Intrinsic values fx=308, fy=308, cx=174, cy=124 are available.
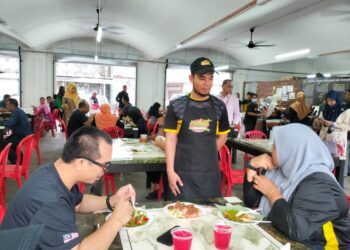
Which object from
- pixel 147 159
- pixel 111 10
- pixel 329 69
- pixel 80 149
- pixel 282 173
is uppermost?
pixel 111 10

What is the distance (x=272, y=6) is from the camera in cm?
696

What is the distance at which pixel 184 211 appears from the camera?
1.65m

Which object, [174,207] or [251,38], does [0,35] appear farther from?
[174,207]

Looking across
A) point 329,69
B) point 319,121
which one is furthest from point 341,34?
point 329,69

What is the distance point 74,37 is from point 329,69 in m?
11.6

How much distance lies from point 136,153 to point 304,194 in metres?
2.20

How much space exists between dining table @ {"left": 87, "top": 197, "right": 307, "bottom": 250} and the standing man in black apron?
1.91 feet

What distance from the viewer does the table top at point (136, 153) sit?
3.12m

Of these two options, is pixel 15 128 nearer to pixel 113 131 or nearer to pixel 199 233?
pixel 113 131

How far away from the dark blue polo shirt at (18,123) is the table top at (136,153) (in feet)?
6.43

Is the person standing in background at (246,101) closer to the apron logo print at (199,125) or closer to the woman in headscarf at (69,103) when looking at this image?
the woman in headscarf at (69,103)

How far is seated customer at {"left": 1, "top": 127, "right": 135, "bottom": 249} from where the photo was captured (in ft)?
3.79

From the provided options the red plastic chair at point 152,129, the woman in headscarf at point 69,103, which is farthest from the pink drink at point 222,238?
the woman in headscarf at point 69,103

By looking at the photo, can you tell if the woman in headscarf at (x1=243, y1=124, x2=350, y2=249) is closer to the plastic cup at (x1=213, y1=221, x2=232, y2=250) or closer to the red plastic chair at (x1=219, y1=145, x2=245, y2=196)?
the plastic cup at (x1=213, y1=221, x2=232, y2=250)
